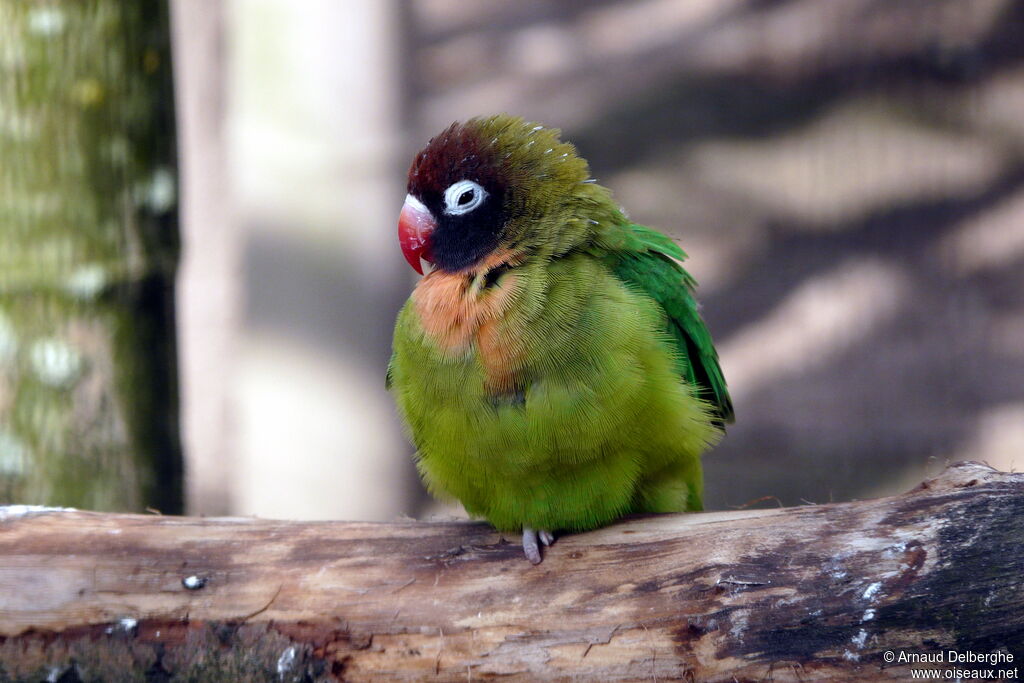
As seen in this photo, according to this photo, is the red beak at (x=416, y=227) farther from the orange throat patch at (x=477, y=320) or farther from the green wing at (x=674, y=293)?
the green wing at (x=674, y=293)

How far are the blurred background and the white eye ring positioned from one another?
2.14 metres

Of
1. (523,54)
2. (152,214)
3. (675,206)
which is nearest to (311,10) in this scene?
(523,54)

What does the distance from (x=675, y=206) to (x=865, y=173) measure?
39.1 inches

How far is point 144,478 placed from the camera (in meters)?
3.29

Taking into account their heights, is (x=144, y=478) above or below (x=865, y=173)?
below

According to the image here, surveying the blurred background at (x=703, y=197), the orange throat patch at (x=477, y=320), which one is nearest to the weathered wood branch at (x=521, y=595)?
the orange throat patch at (x=477, y=320)

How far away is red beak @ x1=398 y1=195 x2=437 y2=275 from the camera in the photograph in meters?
2.61

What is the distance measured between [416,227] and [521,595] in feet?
3.74

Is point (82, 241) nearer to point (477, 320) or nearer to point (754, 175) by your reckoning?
point (477, 320)

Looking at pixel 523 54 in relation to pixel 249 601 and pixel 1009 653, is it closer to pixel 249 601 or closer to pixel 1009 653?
pixel 249 601

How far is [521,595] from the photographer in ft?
7.63

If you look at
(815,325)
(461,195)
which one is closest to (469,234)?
(461,195)

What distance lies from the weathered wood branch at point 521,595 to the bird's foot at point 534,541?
3cm

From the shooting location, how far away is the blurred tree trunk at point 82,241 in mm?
2998
